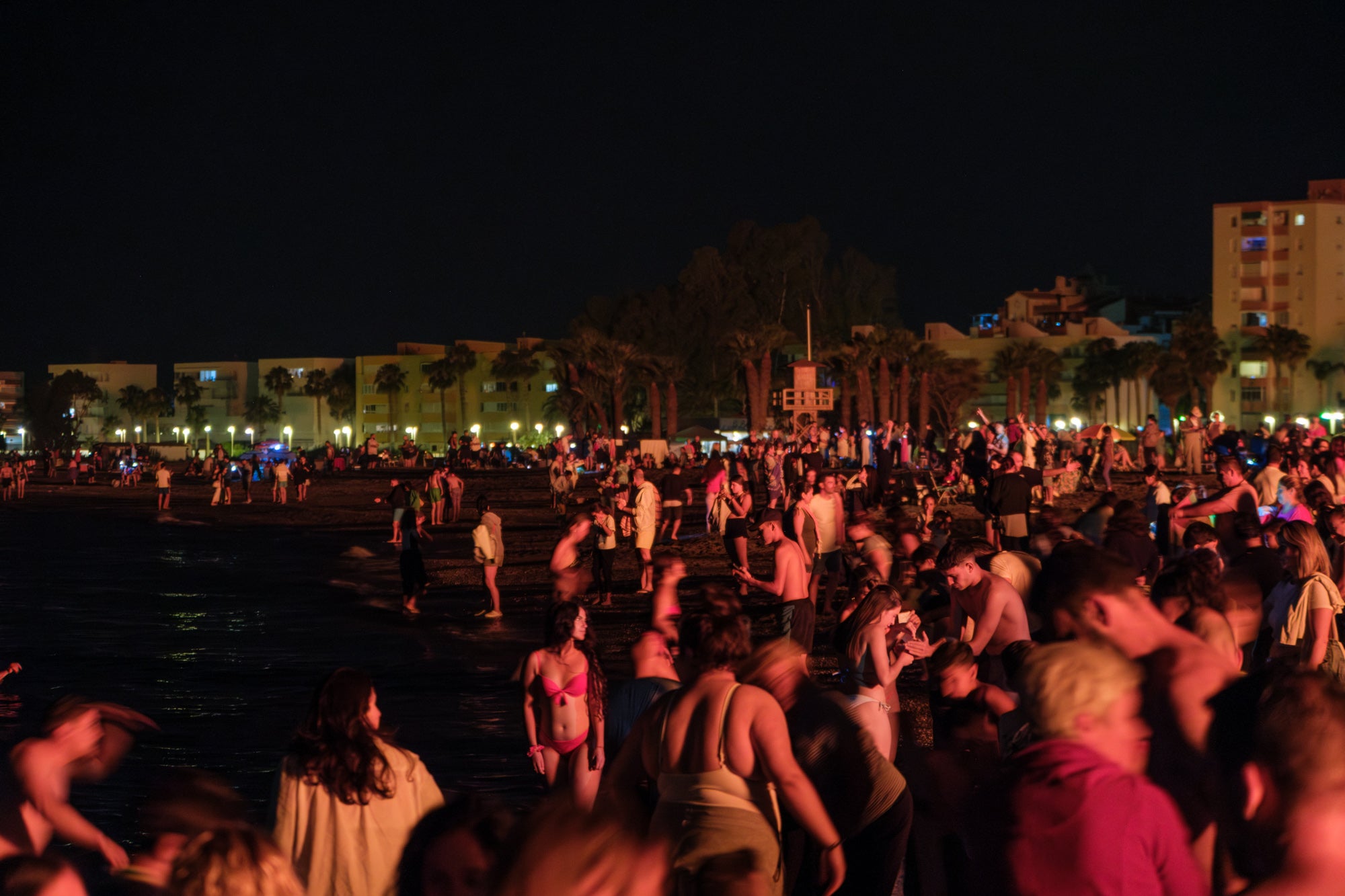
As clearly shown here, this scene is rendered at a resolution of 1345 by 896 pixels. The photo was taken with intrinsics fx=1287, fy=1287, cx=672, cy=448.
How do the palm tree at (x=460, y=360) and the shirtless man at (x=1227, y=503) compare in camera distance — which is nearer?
the shirtless man at (x=1227, y=503)

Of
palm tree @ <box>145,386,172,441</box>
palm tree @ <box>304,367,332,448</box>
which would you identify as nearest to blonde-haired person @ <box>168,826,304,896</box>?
palm tree @ <box>304,367,332,448</box>

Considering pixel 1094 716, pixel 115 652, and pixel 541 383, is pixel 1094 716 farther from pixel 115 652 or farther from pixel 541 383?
pixel 541 383

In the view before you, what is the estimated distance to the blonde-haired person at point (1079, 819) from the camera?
2947 mm

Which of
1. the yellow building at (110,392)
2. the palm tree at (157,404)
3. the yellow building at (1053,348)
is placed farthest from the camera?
the yellow building at (110,392)

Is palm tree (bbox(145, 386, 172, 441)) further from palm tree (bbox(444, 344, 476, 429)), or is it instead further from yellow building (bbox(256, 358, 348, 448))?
palm tree (bbox(444, 344, 476, 429))

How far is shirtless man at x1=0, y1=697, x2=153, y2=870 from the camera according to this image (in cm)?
398

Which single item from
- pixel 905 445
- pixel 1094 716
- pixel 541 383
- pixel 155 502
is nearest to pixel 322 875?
pixel 1094 716

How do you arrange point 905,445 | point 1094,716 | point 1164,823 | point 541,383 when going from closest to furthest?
point 1164,823 → point 1094,716 → point 905,445 → point 541,383

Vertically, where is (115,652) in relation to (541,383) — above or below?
below

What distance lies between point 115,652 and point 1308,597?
1159 cm

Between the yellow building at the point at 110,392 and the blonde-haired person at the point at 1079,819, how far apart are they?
5519 inches

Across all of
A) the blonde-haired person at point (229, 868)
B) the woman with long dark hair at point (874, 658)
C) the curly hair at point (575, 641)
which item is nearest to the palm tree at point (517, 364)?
the curly hair at point (575, 641)

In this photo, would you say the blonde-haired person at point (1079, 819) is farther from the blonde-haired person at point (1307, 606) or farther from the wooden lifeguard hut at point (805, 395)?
the wooden lifeguard hut at point (805, 395)

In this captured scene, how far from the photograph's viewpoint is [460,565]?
2139cm
